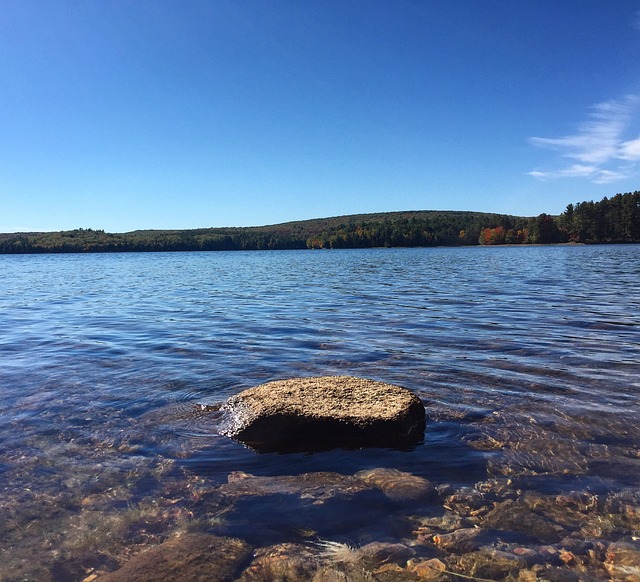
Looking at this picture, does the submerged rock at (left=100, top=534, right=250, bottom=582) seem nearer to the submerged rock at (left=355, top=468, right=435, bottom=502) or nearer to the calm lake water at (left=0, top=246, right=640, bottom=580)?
the calm lake water at (left=0, top=246, right=640, bottom=580)

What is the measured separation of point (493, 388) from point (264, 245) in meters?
190

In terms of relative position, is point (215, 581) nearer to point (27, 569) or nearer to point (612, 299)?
point (27, 569)

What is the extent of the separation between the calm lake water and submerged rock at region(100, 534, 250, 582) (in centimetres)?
15

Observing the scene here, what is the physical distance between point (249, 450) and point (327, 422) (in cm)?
109

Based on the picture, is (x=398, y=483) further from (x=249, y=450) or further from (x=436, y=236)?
(x=436, y=236)

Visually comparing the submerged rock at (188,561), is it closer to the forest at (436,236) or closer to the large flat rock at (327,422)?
the large flat rock at (327,422)

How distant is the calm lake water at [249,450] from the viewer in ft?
15.1

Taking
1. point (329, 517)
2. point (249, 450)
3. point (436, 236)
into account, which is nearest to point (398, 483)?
point (329, 517)

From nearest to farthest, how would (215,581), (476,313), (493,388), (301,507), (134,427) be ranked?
(215,581) < (301,507) < (134,427) < (493,388) < (476,313)

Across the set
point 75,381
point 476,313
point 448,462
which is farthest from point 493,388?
point 476,313

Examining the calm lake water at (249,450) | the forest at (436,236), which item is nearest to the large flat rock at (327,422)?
the calm lake water at (249,450)

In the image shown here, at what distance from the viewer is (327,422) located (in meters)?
6.42

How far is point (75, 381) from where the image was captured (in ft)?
31.4

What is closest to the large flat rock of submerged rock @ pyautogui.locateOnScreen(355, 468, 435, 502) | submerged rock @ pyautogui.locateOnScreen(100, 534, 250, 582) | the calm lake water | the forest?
the calm lake water
